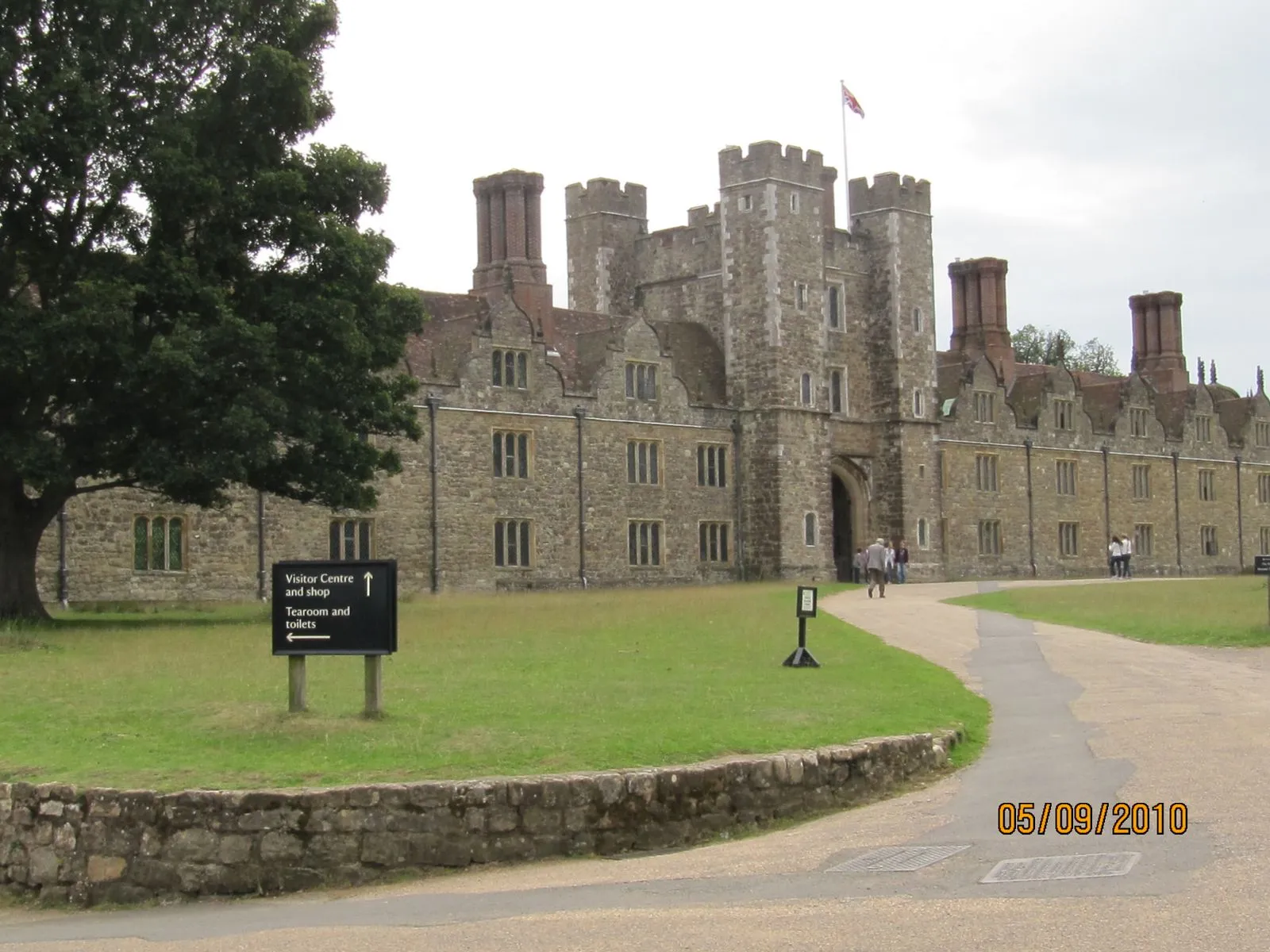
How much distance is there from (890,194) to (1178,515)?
24.8 m

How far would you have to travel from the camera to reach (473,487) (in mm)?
47125

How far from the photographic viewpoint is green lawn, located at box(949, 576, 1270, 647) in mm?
25672

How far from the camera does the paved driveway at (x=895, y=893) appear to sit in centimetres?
889

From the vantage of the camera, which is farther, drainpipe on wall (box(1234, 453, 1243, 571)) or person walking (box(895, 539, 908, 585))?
drainpipe on wall (box(1234, 453, 1243, 571))

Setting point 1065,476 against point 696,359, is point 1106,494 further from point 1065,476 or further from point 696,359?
point 696,359

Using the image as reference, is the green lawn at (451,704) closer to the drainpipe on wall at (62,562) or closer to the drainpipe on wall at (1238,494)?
the drainpipe on wall at (62,562)

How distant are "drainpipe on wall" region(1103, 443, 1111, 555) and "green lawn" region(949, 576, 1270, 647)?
23.4 meters

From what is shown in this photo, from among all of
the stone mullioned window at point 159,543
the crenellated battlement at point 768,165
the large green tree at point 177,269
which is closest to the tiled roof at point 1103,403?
the crenellated battlement at point 768,165

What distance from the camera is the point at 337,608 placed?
13961 millimetres

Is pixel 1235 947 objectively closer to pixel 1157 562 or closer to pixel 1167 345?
pixel 1157 562

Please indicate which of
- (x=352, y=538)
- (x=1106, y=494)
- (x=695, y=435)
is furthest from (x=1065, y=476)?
(x=352, y=538)

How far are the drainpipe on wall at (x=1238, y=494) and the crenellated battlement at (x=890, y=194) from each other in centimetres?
2754
